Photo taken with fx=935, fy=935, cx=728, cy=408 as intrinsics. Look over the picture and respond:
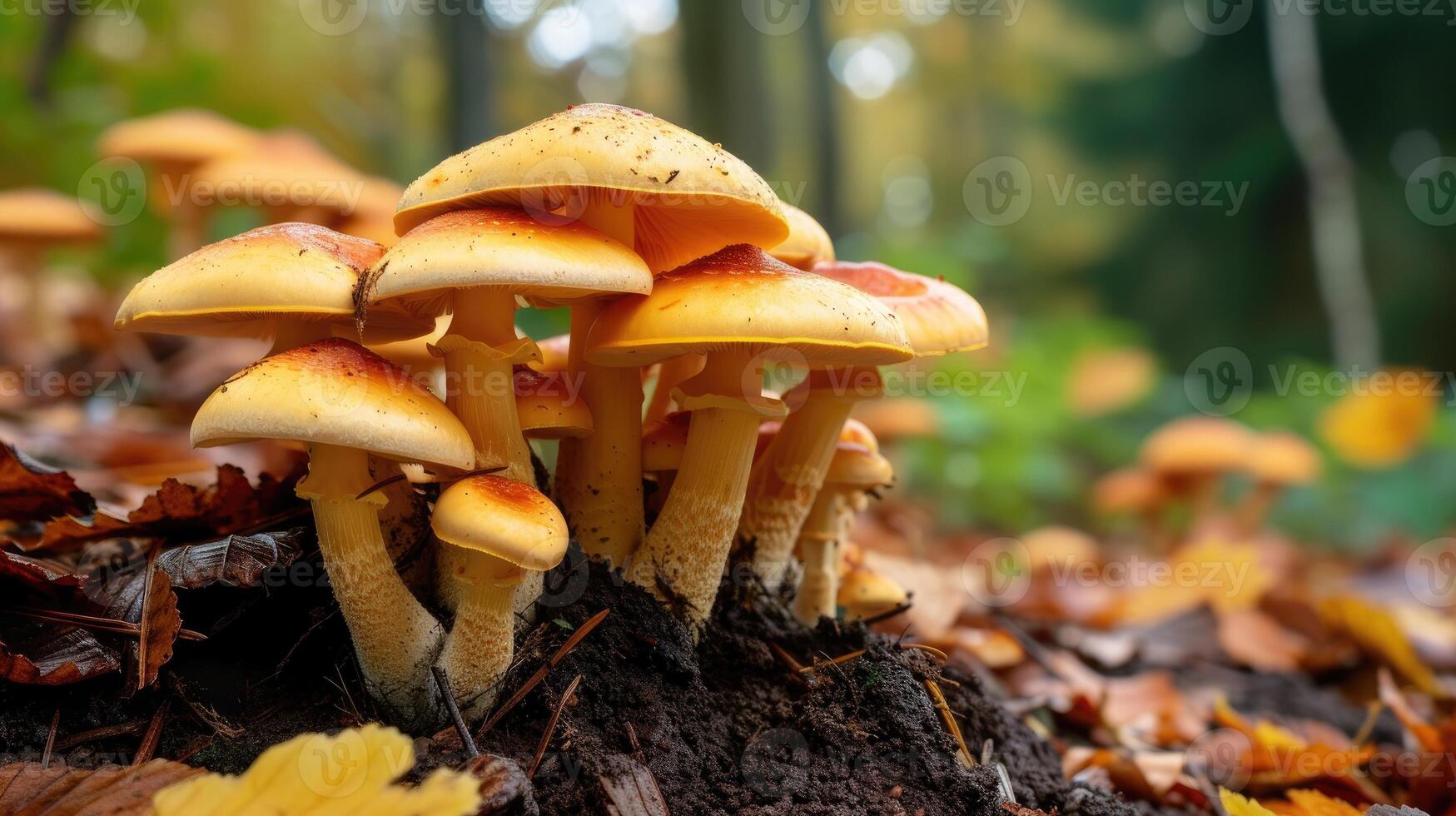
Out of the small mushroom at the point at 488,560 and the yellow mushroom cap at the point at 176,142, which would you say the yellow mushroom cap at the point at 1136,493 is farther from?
the yellow mushroom cap at the point at 176,142

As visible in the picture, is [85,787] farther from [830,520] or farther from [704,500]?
[830,520]

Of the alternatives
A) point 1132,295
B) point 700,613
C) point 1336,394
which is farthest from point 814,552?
point 1132,295

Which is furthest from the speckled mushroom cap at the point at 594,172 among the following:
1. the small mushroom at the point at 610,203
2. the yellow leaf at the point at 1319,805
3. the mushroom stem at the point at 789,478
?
the yellow leaf at the point at 1319,805

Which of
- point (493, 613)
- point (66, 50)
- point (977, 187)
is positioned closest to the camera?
point (493, 613)

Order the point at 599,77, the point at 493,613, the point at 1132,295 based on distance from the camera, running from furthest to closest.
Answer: the point at 599,77 < the point at 1132,295 < the point at 493,613

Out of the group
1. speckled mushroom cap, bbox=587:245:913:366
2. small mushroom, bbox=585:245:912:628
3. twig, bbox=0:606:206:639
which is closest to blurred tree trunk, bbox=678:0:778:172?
small mushroom, bbox=585:245:912:628

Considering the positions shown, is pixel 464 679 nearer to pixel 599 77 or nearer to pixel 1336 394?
pixel 1336 394

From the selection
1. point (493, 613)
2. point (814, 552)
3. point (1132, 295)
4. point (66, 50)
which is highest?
point (66, 50)

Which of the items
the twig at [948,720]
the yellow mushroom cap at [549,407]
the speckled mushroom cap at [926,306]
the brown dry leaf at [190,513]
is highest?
the speckled mushroom cap at [926,306]
